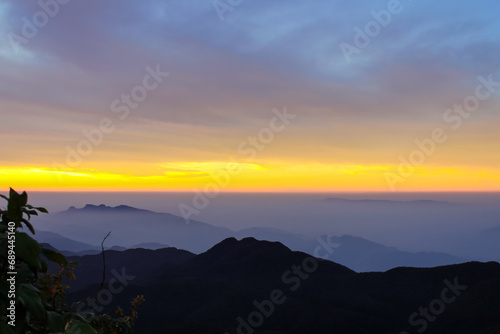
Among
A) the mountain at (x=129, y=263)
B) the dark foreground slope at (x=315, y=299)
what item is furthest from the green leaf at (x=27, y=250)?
the mountain at (x=129, y=263)

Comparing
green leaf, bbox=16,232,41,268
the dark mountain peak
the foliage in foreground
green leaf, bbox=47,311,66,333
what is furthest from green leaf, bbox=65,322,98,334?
the dark mountain peak

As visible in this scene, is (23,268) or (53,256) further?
(23,268)

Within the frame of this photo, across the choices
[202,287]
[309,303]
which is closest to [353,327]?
[309,303]

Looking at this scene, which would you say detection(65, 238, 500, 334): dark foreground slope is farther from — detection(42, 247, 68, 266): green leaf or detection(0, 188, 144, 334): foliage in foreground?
detection(42, 247, 68, 266): green leaf

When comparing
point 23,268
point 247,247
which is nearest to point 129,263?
point 247,247

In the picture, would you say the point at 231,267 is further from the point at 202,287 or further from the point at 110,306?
the point at 110,306

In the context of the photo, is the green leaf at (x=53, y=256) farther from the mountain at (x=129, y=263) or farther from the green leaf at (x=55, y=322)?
the mountain at (x=129, y=263)

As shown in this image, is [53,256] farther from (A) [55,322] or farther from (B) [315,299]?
(B) [315,299]
